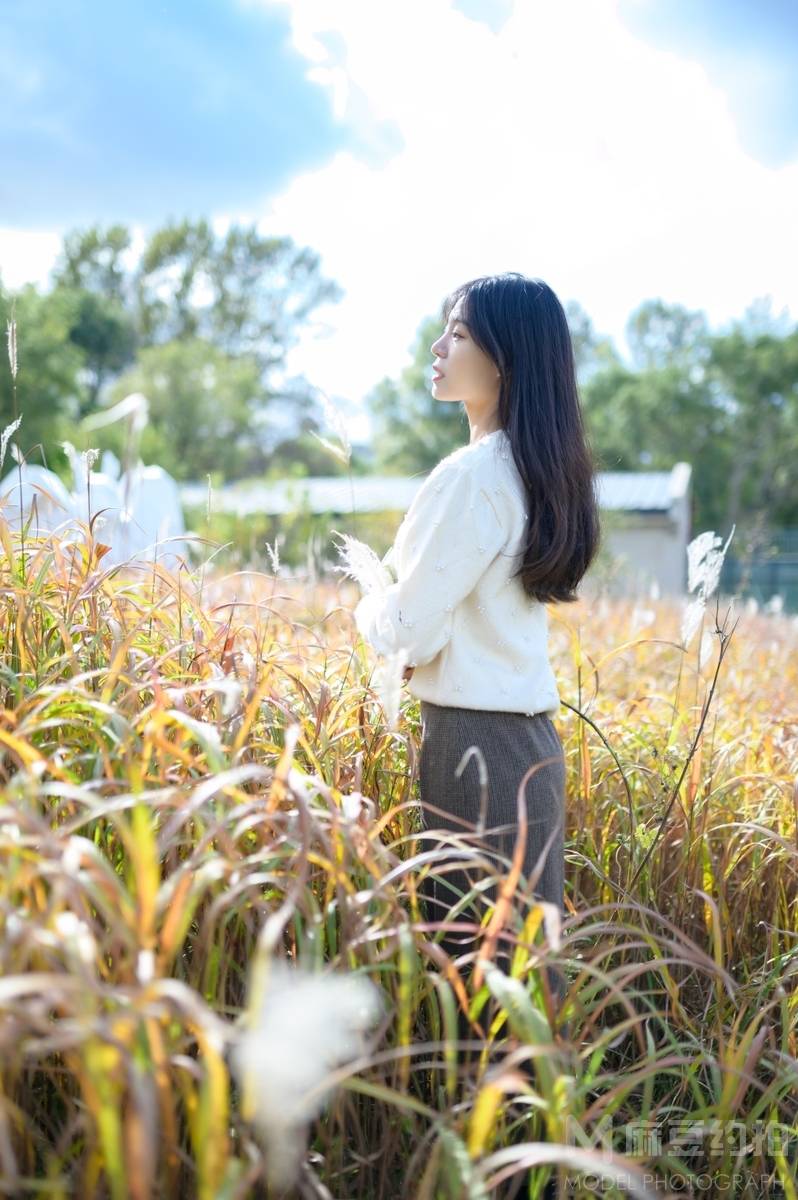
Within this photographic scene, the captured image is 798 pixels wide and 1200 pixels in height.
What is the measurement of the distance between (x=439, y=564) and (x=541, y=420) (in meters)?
0.40

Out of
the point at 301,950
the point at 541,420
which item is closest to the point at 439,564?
the point at 541,420

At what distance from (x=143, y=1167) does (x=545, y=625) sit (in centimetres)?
143

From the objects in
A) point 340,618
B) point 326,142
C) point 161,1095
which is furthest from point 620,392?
point 161,1095

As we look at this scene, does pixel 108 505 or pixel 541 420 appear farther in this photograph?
pixel 108 505

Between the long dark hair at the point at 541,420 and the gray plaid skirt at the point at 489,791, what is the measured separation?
0.94 feet

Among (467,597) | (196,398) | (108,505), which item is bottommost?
(467,597)

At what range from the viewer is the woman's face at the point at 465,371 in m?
2.07

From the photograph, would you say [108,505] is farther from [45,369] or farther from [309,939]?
[45,369]

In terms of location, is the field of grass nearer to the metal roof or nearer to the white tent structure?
the white tent structure

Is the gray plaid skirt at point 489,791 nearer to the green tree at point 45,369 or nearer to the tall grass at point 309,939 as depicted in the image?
the tall grass at point 309,939

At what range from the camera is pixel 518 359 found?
2.04m

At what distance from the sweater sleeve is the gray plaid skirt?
17cm

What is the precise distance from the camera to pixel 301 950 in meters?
1.37

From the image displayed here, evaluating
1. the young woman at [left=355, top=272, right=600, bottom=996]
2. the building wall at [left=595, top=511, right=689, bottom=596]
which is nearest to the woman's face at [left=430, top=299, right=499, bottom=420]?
the young woman at [left=355, top=272, right=600, bottom=996]
